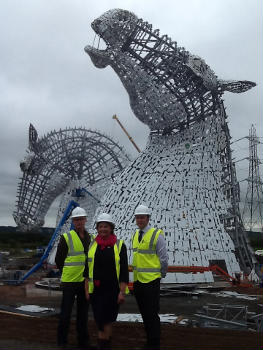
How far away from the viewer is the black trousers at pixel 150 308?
18.5 ft

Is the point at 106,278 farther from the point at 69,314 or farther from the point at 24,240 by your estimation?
the point at 24,240

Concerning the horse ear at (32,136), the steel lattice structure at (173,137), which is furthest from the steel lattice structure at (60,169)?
the steel lattice structure at (173,137)

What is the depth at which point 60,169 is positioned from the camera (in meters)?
35.0

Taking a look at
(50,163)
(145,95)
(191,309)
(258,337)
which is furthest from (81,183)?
(258,337)

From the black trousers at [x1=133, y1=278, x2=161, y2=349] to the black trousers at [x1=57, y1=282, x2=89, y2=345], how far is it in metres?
0.90

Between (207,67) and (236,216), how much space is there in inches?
333

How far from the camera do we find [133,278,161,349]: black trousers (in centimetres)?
565

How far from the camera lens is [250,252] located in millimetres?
23344

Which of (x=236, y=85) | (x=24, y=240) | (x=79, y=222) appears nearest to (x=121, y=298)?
(x=79, y=222)

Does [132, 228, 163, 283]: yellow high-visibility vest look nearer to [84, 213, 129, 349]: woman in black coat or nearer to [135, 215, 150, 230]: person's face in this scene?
[135, 215, 150, 230]: person's face

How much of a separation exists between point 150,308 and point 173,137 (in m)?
18.7

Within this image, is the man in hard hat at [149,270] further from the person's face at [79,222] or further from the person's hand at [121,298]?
the person's face at [79,222]

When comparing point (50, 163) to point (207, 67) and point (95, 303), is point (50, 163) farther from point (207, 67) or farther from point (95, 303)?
point (95, 303)

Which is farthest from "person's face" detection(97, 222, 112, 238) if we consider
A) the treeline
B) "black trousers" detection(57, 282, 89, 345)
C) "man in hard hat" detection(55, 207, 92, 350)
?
the treeline
